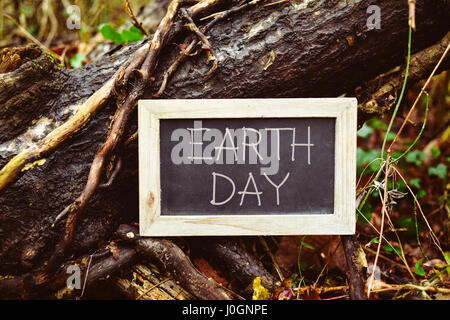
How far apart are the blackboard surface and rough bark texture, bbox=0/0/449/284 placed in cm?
17

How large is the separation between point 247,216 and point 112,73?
83 centimetres

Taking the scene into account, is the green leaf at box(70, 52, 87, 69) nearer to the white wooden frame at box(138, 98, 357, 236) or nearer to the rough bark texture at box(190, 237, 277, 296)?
the white wooden frame at box(138, 98, 357, 236)

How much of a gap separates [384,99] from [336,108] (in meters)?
0.32

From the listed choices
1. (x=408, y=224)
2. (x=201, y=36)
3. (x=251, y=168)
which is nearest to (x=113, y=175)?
(x=251, y=168)

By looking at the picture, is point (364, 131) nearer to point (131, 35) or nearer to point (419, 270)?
point (419, 270)

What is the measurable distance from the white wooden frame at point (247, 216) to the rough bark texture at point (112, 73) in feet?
0.37

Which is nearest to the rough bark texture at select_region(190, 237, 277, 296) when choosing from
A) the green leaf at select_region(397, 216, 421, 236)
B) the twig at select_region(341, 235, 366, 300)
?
the twig at select_region(341, 235, 366, 300)

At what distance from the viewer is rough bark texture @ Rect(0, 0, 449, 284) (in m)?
1.26

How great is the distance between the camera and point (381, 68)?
1.47 metres

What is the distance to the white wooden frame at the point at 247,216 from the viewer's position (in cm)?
127

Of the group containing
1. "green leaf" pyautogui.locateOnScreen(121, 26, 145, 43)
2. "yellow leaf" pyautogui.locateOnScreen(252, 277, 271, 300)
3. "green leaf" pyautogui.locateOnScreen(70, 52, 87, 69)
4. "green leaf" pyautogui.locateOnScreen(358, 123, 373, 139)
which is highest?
"green leaf" pyautogui.locateOnScreen(121, 26, 145, 43)

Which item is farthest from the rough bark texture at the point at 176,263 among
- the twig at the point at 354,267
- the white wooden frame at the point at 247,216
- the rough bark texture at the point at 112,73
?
the twig at the point at 354,267

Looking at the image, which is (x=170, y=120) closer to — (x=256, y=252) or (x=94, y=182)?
(x=94, y=182)
